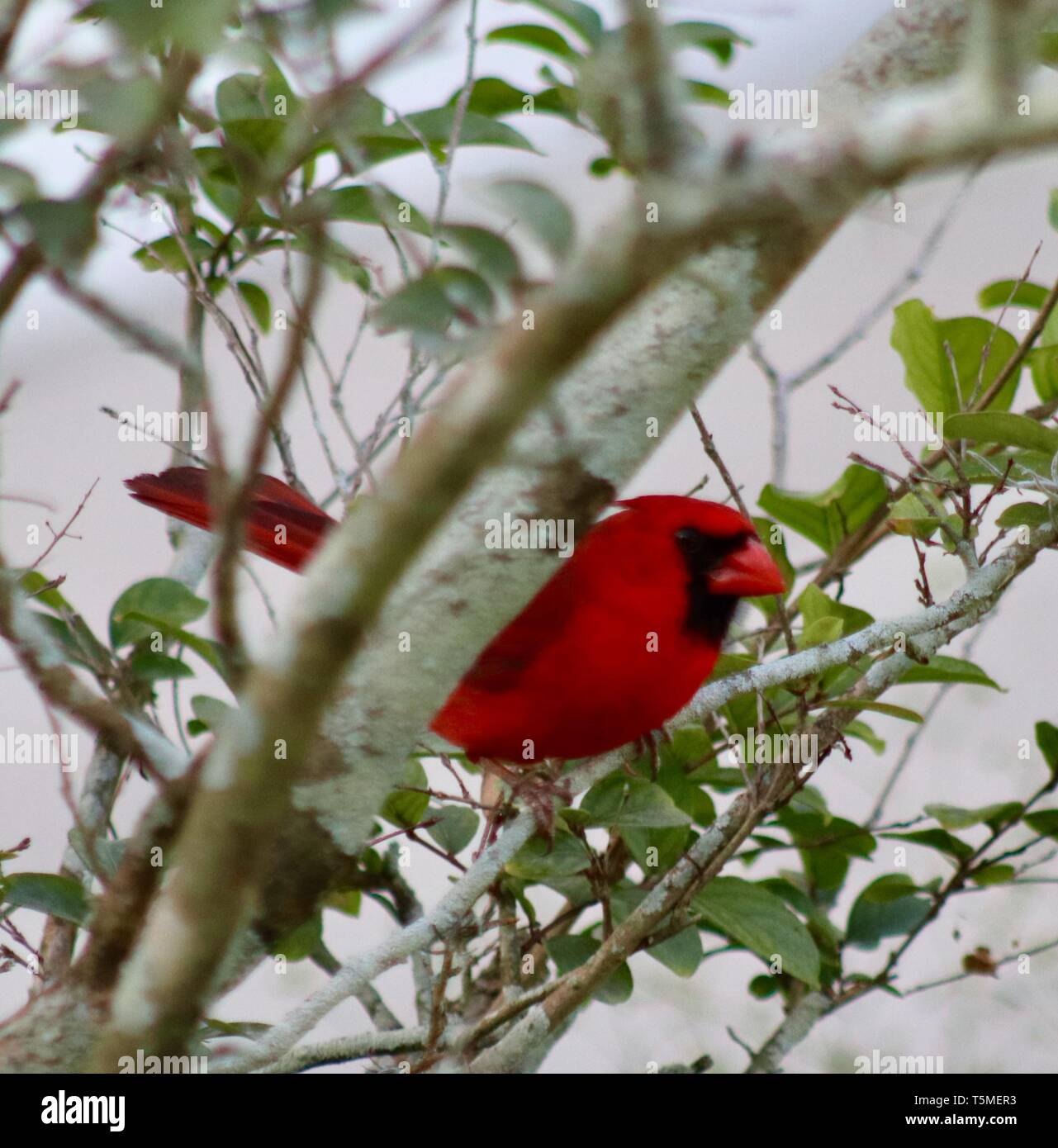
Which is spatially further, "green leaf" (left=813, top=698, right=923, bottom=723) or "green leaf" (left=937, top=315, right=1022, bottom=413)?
"green leaf" (left=937, top=315, right=1022, bottom=413)

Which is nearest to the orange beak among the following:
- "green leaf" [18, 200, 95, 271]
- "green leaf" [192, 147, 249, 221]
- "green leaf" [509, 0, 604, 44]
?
"green leaf" [509, 0, 604, 44]

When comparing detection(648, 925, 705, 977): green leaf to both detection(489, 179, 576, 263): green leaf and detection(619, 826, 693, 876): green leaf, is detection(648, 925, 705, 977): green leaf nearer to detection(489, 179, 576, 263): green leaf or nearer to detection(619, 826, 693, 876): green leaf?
detection(619, 826, 693, 876): green leaf

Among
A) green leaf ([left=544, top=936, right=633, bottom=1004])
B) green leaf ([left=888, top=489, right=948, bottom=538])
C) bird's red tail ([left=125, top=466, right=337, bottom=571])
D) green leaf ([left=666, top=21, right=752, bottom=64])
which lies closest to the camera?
green leaf ([left=888, top=489, right=948, bottom=538])

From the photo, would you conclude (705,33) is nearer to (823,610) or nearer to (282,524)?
(823,610)

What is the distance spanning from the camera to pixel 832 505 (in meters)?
1.87

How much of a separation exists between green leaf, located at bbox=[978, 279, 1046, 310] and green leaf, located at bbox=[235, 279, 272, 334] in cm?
110

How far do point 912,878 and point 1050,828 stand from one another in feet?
0.63

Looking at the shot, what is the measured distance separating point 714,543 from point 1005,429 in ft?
1.82

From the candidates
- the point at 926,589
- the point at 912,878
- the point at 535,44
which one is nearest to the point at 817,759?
the point at 926,589

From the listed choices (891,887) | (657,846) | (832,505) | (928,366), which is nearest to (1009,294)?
(928,366)

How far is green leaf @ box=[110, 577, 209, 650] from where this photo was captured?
1565 mm

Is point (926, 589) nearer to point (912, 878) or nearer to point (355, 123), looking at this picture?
point (912, 878)

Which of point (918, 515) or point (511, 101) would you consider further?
point (511, 101)

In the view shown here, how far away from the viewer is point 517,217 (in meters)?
0.58
